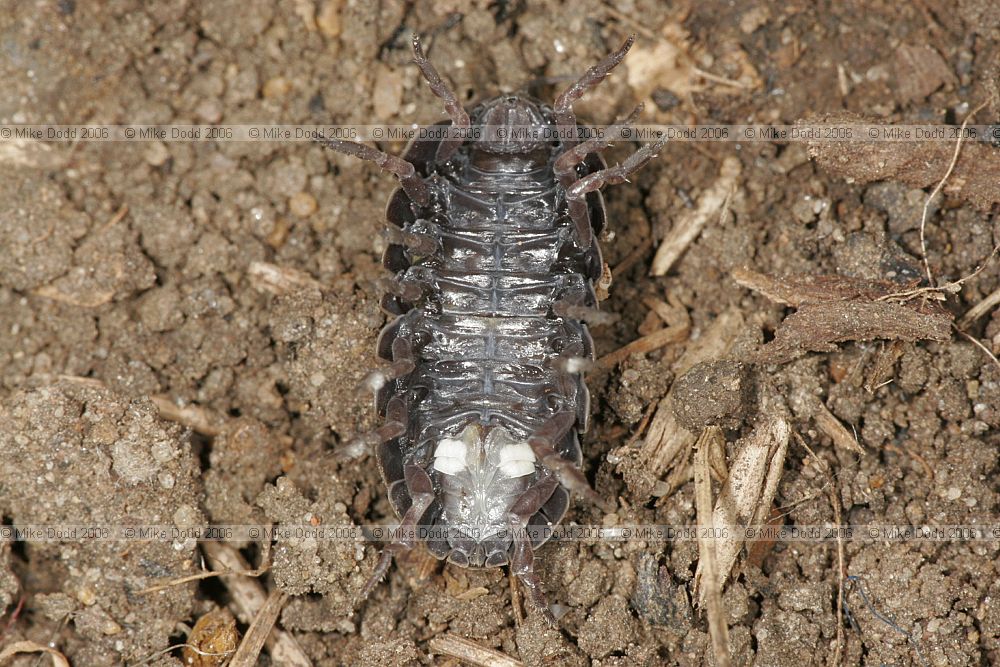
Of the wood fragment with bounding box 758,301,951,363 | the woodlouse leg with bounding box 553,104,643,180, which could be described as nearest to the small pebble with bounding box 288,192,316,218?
the woodlouse leg with bounding box 553,104,643,180

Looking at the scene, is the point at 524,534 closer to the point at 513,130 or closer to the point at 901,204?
the point at 513,130

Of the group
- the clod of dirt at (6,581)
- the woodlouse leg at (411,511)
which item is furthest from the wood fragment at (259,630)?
the clod of dirt at (6,581)

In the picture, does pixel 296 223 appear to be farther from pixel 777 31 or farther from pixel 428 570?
pixel 777 31

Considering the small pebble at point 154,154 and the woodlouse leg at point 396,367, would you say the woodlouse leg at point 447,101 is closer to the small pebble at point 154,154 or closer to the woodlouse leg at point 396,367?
the woodlouse leg at point 396,367

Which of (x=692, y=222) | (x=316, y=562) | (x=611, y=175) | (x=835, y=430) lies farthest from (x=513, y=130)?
(x=316, y=562)

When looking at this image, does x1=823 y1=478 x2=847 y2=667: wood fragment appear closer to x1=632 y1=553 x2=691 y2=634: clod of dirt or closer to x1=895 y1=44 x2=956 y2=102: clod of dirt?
x1=632 y1=553 x2=691 y2=634: clod of dirt

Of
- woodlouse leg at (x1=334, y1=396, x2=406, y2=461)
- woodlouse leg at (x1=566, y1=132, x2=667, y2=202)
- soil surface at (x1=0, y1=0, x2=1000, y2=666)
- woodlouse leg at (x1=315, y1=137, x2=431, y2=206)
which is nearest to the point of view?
woodlouse leg at (x1=334, y1=396, x2=406, y2=461)
